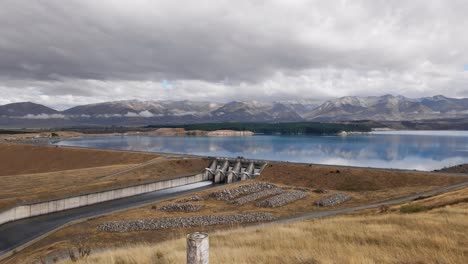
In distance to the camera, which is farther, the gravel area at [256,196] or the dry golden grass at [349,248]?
the gravel area at [256,196]

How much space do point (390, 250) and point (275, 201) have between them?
129ft

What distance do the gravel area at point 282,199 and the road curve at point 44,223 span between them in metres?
20.8

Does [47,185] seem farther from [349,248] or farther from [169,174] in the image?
[349,248]

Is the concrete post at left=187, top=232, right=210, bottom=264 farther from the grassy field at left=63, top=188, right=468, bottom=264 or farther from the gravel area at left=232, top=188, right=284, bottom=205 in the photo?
the gravel area at left=232, top=188, right=284, bottom=205

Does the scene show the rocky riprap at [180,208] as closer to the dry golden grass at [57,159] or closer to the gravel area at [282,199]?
the gravel area at [282,199]

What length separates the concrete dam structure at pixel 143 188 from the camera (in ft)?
157

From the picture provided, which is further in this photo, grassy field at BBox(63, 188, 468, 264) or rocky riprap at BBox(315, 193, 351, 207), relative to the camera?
rocky riprap at BBox(315, 193, 351, 207)

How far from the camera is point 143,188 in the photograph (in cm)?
6612

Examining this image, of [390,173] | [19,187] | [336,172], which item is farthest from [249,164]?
[19,187]

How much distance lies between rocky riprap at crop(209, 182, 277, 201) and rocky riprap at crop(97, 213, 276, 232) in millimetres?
13143

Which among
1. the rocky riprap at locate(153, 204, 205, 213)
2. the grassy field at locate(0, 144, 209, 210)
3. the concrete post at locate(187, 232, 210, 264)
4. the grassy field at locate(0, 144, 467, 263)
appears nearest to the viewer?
the concrete post at locate(187, 232, 210, 264)

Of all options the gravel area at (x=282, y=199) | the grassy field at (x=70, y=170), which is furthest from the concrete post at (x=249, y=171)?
the gravel area at (x=282, y=199)

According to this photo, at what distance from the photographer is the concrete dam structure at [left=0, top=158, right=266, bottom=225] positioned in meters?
→ 47.7

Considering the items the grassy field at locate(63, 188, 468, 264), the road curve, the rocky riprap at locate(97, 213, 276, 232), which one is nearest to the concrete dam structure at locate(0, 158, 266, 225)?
the road curve
